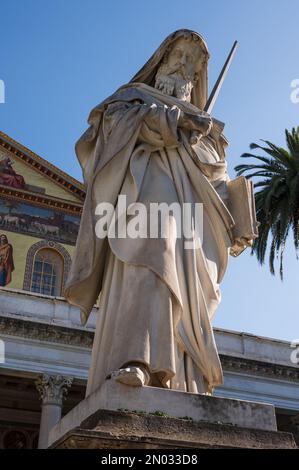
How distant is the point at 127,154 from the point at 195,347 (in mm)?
1204

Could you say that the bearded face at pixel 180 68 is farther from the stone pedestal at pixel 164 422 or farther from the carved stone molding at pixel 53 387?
the carved stone molding at pixel 53 387

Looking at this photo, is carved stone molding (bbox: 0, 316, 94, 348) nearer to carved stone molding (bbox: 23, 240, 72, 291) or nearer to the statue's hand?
carved stone molding (bbox: 23, 240, 72, 291)

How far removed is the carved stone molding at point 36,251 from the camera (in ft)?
89.0

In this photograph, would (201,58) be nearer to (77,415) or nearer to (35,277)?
(77,415)

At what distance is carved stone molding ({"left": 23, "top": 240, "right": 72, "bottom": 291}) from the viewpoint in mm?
27120

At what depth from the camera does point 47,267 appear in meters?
28.3

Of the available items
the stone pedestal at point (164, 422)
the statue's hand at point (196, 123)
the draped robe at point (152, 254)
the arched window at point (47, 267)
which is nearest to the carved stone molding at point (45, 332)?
the arched window at point (47, 267)

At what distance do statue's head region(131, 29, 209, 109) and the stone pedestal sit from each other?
220cm

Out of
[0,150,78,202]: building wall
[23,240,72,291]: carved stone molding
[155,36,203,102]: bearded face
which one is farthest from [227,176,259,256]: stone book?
[0,150,78,202]: building wall

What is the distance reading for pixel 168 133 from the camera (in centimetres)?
421

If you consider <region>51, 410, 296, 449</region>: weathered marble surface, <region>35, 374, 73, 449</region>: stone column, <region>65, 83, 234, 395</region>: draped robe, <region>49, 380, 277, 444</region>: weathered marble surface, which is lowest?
<region>51, 410, 296, 449</region>: weathered marble surface

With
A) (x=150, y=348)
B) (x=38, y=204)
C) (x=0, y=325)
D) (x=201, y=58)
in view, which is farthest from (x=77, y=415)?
(x=38, y=204)

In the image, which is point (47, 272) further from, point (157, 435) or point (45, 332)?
point (157, 435)

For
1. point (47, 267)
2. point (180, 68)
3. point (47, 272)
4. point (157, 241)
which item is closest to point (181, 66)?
point (180, 68)
